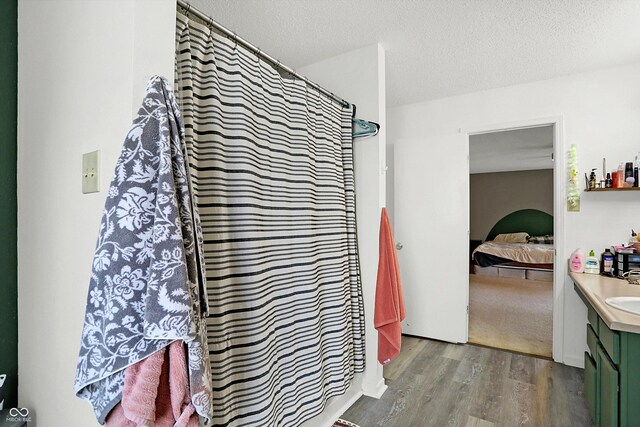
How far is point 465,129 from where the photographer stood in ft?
10.2

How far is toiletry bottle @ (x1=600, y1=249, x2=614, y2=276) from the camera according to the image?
243cm

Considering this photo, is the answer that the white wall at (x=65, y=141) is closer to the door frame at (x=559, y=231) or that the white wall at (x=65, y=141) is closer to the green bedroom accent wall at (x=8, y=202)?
the green bedroom accent wall at (x=8, y=202)

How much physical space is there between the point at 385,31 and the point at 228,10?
0.97 meters

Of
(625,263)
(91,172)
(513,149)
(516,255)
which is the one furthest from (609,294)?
(516,255)

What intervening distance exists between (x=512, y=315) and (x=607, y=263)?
171 cm

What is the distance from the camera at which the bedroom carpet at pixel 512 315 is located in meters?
3.10

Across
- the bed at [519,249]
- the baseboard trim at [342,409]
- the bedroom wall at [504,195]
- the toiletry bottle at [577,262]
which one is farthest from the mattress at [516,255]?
the baseboard trim at [342,409]

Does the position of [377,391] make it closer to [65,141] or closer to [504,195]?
[65,141]

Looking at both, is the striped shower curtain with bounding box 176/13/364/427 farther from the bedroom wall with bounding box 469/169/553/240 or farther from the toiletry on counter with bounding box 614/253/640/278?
the bedroom wall with bounding box 469/169/553/240

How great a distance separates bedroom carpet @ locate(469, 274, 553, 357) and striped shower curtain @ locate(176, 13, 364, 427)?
1.86m

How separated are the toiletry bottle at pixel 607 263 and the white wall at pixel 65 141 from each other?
3.07 m

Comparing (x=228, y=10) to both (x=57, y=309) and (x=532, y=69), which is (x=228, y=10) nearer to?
(x=57, y=309)

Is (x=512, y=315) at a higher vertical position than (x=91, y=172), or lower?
lower

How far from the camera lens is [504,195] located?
7.70m
